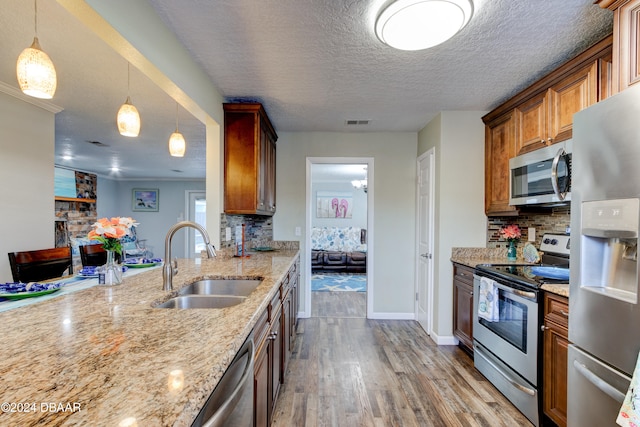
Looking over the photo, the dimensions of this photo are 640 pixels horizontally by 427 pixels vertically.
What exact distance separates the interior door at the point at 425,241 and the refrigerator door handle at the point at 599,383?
1.81 meters

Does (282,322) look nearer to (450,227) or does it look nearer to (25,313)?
(25,313)

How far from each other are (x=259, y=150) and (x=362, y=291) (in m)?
3.27

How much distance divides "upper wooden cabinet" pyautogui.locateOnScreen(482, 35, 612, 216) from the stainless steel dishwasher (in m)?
2.51

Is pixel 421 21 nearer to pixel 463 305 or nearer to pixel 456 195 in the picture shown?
Answer: pixel 456 195

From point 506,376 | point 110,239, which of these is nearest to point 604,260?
point 506,376

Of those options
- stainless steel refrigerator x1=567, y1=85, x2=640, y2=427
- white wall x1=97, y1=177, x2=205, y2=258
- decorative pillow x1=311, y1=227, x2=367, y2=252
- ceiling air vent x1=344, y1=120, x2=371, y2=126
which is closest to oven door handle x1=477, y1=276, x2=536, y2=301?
stainless steel refrigerator x1=567, y1=85, x2=640, y2=427

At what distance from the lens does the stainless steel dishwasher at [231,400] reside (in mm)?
725

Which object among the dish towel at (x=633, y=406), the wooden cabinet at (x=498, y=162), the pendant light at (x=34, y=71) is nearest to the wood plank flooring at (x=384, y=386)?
the dish towel at (x=633, y=406)

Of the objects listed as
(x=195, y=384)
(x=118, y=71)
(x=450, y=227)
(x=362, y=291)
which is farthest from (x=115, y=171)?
(x=195, y=384)

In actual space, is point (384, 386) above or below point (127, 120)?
below

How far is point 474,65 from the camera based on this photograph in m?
2.20

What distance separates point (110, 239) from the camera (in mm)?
1633

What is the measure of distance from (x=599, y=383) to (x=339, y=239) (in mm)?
6169

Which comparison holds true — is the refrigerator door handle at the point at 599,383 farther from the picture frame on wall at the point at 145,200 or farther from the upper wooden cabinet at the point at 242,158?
the picture frame on wall at the point at 145,200
